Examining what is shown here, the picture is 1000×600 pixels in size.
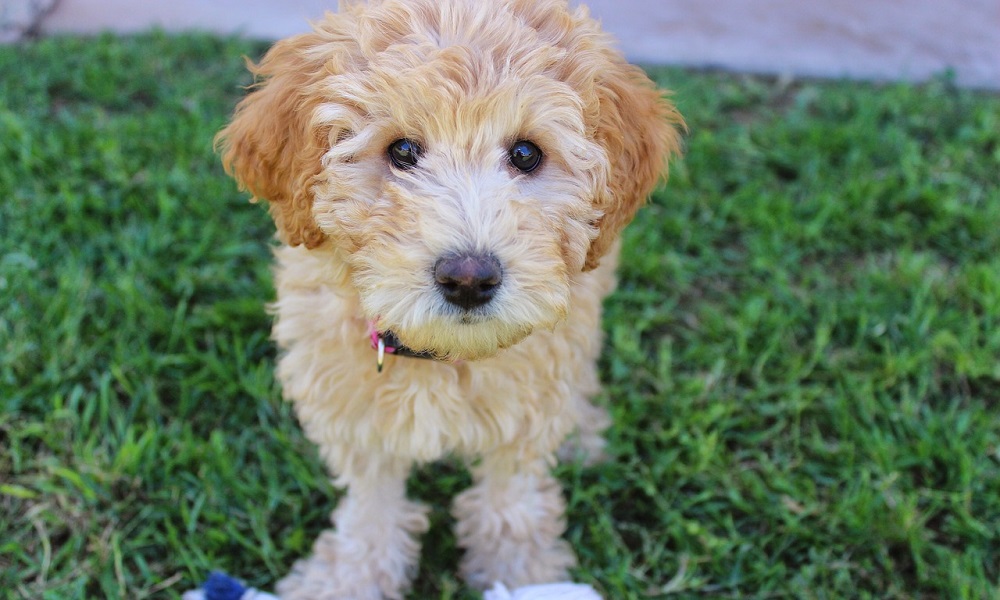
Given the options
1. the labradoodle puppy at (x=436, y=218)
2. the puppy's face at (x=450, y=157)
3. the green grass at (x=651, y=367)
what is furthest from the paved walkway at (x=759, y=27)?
the puppy's face at (x=450, y=157)

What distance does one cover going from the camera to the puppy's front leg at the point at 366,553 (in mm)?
3033

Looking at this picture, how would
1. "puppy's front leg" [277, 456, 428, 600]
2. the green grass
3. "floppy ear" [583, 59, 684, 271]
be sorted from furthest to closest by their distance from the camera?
the green grass
"puppy's front leg" [277, 456, 428, 600]
"floppy ear" [583, 59, 684, 271]

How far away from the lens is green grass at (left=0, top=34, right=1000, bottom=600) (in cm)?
318

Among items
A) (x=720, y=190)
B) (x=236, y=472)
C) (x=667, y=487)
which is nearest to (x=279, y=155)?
(x=236, y=472)

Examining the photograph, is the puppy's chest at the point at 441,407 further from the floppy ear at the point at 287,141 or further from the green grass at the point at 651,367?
the green grass at the point at 651,367

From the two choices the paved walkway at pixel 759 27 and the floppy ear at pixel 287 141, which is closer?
the floppy ear at pixel 287 141

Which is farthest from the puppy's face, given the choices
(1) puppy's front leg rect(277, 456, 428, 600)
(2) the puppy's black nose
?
(1) puppy's front leg rect(277, 456, 428, 600)

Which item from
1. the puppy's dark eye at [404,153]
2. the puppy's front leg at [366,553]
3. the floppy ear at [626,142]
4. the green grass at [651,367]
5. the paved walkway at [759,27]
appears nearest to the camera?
the puppy's dark eye at [404,153]

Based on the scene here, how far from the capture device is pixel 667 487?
345 cm

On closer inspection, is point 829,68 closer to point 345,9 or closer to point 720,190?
point 720,190

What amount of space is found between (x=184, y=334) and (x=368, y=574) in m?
1.45

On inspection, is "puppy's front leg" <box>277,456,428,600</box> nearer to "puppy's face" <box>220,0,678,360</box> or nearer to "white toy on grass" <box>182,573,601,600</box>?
"white toy on grass" <box>182,573,601,600</box>

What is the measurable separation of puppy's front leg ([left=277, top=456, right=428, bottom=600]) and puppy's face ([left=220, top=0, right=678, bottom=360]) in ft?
3.25

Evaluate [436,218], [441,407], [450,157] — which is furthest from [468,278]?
[441,407]
